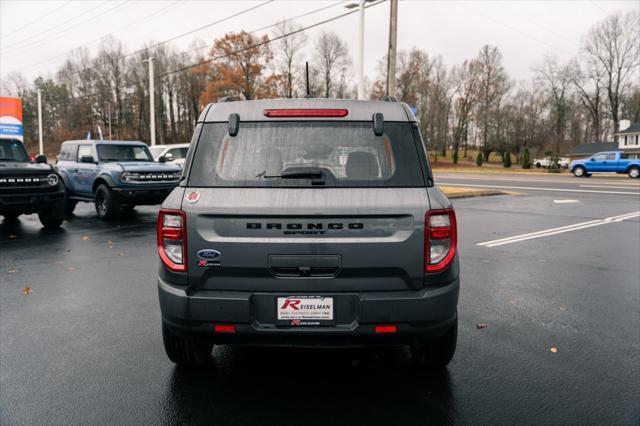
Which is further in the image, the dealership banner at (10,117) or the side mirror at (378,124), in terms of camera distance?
the dealership banner at (10,117)

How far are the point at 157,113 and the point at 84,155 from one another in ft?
223

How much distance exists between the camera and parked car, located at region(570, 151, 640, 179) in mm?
35500

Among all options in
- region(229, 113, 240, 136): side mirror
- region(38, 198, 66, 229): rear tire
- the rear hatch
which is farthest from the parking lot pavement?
region(38, 198, 66, 229): rear tire

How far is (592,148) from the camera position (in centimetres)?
7488

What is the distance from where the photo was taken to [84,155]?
12.7 m

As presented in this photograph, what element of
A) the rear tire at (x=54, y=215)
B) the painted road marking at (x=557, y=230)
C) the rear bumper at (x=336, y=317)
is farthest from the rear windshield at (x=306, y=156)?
the rear tire at (x=54, y=215)

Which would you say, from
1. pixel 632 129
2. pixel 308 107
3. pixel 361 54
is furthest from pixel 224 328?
pixel 632 129

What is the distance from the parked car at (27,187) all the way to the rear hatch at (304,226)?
28.4ft

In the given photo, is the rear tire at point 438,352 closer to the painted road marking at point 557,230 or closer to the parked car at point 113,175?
the painted road marking at point 557,230

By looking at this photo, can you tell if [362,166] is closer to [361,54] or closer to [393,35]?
[393,35]

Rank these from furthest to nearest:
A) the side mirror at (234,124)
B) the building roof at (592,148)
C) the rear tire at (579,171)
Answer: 1. the building roof at (592,148)
2. the rear tire at (579,171)
3. the side mirror at (234,124)

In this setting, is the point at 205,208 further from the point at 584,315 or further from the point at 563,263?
the point at 563,263

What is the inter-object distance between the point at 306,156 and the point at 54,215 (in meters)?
9.46

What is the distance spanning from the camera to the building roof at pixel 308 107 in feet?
10.5
